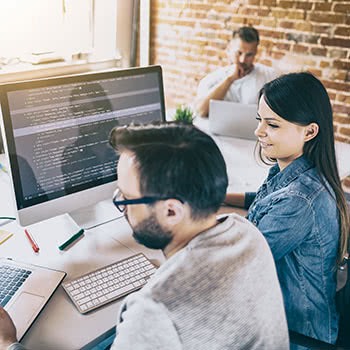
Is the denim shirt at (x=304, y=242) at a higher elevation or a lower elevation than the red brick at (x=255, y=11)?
lower

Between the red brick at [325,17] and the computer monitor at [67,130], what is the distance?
1.88 metres

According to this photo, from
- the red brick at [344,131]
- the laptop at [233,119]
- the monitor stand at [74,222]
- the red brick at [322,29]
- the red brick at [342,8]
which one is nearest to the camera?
the monitor stand at [74,222]

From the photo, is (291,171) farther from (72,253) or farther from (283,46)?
(283,46)

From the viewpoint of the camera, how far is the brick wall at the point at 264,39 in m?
2.88

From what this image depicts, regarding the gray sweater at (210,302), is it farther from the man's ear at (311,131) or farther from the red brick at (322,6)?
the red brick at (322,6)

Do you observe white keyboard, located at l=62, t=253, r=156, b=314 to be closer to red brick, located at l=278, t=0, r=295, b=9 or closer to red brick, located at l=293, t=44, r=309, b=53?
red brick, located at l=293, t=44, r=309, b=53

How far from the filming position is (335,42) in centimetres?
286

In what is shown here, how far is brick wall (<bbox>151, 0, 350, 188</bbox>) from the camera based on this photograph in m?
2.88

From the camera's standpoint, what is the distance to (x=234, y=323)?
0.77m

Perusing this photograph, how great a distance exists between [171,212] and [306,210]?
1.73 ft

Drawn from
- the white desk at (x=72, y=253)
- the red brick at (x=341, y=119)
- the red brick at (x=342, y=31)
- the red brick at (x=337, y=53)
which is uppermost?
the red brick at (x=342, y=31)

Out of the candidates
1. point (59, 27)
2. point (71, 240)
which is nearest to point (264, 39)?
point (59, 27)

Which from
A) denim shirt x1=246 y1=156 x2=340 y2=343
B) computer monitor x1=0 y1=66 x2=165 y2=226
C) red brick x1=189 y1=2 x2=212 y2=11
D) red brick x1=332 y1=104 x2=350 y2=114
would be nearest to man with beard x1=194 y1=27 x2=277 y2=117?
red brick x1=332 y1=104 x2=350 y2=114

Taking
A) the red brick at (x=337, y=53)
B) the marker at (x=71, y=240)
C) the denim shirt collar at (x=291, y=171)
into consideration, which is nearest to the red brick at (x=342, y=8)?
the red brick at (x=337, y=53)
